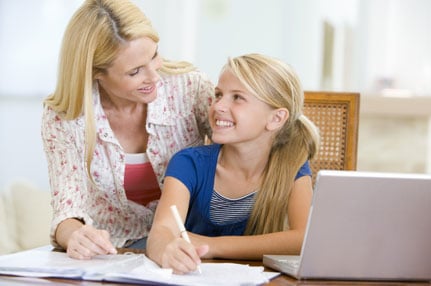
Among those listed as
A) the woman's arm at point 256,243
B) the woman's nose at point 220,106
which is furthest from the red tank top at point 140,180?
the woman's arm at point 256,243

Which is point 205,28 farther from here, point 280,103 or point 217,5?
point 280,103

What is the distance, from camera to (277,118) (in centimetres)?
196

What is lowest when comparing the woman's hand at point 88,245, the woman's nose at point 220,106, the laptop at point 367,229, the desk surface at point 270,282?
the desk surface at point 270,282

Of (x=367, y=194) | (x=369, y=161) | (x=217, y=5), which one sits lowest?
(x=369, y=161)

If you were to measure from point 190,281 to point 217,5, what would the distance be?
3.85 meters

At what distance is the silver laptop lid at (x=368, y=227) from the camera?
1.36 m

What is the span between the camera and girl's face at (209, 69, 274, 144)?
6.15ft

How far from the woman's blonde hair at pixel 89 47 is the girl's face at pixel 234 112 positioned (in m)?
0.20

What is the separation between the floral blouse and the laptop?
63cm

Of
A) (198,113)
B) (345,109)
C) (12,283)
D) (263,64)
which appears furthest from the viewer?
(345,109)

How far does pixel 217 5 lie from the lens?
5039 millimetres

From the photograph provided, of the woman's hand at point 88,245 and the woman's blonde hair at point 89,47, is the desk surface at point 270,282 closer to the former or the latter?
the woman's hand at point 88,245

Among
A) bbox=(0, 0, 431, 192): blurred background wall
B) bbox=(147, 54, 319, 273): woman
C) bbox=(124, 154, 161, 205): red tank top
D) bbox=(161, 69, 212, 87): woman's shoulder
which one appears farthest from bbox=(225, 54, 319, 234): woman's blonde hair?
bbox=(0, 0, 431, 192): blurred background wall

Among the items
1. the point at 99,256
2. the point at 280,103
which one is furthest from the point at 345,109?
the point at 99,256
